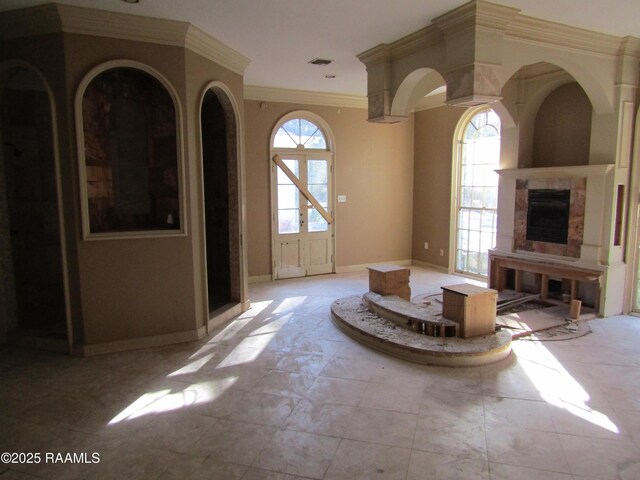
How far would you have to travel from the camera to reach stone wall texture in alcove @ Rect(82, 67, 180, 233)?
416 centimetres

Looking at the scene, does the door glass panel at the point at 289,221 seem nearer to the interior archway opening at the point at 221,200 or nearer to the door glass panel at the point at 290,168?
the door glass panel at the point at 290,168

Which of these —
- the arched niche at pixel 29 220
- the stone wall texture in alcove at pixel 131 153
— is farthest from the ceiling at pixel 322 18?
the arched niche at pixel 29 220

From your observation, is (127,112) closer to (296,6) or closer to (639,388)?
(296,6)

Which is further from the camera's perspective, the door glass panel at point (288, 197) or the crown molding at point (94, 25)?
the door glass panel at point (288, 197)

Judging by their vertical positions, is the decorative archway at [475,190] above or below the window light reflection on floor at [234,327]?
above

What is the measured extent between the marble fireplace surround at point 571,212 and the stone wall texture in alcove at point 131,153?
4266 millimetres

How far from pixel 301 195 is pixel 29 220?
3.78 metres

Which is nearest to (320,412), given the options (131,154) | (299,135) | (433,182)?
(131,154)

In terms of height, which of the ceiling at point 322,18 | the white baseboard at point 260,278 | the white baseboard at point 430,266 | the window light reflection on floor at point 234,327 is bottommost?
the window light reflection on floor at point 234,327

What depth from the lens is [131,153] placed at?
4441 mm

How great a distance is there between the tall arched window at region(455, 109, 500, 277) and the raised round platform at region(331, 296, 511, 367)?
9.85ft

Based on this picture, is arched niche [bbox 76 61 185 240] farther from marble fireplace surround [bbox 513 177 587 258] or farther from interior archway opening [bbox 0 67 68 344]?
marble fireplace surround [bbox 513 177 587 258]

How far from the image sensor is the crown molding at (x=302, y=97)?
21.6 feet

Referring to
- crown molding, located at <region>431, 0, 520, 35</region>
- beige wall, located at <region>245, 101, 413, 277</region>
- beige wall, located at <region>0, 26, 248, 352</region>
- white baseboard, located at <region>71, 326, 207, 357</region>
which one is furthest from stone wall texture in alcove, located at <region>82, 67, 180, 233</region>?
crown molding, located at <region>431, 0, 520, 35</region>
